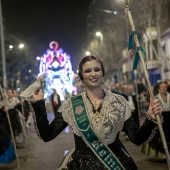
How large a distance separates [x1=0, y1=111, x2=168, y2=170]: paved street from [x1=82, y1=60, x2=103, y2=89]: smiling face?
4840 millimetres

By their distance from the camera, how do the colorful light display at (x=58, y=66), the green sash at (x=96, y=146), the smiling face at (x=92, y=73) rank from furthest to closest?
the colorful light display at (x=58, y=66) → the smiling face at (x=92, y=73) → the green sash at (x=96, y=146)

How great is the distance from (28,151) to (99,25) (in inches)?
3074

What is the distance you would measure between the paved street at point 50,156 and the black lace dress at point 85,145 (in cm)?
471

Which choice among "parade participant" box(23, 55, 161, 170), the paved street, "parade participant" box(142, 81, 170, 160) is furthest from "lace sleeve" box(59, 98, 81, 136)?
"parade participant" box(142, 81, 170, 160)

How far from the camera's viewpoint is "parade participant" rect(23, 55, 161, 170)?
3.19 meters

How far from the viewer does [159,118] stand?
9.91 ft

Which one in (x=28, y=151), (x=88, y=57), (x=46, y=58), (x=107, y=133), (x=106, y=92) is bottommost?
(x=28, y=151)

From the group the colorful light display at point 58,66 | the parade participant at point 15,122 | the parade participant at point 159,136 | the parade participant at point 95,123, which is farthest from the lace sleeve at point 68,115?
the colorful light display at point 58,66

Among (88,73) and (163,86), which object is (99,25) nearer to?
(163,86)

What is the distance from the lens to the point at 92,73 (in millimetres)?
3348

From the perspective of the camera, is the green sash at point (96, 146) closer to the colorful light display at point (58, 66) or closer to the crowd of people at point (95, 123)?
the crowd of people at point (95, 123)

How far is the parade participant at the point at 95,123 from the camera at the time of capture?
319 cm

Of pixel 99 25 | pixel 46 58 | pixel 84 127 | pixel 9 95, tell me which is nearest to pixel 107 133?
pixel 84 127

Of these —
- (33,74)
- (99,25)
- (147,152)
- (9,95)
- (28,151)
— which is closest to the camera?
(147,152)
